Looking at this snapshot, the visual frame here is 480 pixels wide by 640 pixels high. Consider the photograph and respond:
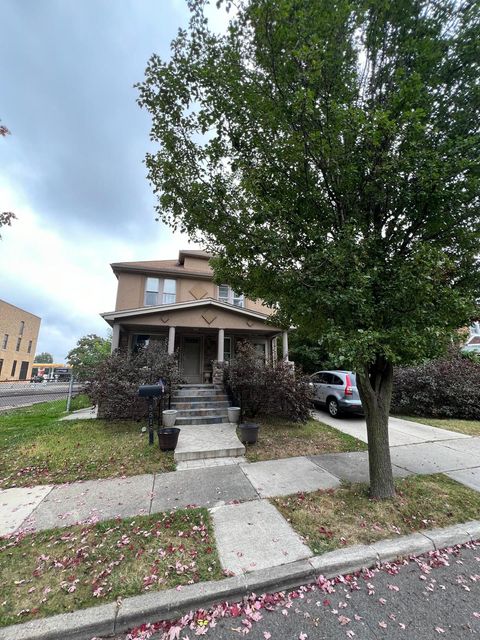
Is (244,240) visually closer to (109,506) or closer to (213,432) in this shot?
(109,506)

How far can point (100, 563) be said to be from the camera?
8.78ft

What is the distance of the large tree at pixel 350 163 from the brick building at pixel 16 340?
36.9 m

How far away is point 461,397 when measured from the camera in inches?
385

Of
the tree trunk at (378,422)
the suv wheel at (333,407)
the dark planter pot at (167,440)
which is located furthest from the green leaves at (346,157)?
the suv wheel at (333,407)

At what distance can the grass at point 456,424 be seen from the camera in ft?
25.8

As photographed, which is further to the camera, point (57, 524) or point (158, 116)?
point (158, 116)

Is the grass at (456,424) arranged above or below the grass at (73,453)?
above

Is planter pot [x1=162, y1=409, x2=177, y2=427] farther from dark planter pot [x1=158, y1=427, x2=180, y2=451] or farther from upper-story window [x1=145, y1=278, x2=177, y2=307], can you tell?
upper-story window [x1=145, y1=278, x2=177, y2=307]

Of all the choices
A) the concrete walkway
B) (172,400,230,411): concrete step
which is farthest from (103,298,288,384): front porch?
the concrete walkway

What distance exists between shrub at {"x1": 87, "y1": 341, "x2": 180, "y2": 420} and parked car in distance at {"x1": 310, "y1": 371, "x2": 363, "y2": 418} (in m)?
4.84

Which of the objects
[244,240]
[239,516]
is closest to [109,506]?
[239,516]

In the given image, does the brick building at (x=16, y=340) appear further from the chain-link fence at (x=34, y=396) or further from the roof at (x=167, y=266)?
the roof at (x=167, y=266)

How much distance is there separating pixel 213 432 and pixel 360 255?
5.56 metres

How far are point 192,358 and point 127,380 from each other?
17.5 ft
